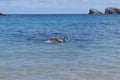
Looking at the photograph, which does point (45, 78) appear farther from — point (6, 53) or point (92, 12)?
point (92, 12)

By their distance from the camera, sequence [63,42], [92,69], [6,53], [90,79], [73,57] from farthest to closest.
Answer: [63,42] < [6,53] < [73,57] < [92,69] < [90,79]

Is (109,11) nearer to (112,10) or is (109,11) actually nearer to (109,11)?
(109,11)

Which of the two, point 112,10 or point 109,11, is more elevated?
point 112,10

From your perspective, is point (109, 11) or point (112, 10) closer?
point (112, 10)

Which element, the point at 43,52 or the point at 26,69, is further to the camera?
the point at 43,52

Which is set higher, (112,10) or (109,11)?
(112,10)

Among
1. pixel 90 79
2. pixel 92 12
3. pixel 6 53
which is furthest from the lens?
pixel 92 12

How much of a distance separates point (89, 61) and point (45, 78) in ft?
15.8

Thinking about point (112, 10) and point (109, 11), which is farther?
point (109, 11)

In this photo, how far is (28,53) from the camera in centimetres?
2155

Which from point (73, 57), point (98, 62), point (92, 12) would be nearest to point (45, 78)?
point (98, 62)

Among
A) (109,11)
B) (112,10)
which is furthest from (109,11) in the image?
(112,10)

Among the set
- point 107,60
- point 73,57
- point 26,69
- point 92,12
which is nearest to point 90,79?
point 26,69

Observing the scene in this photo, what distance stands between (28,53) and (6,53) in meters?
1.49
